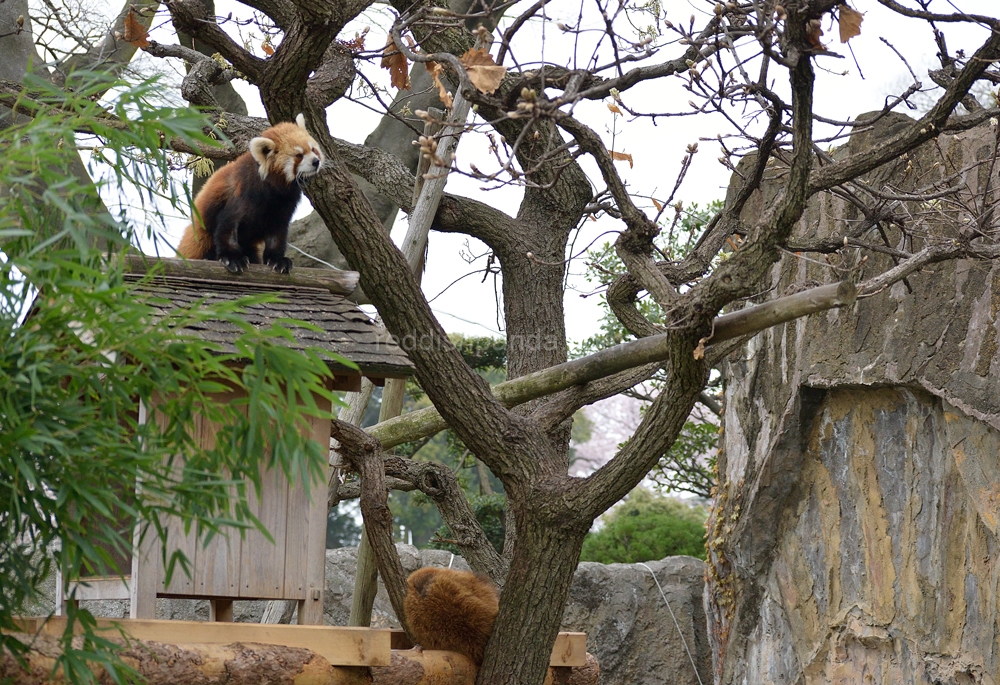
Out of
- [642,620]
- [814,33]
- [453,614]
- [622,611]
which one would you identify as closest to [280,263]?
[453,614]

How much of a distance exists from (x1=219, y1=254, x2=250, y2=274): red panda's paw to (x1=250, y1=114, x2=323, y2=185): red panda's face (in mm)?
338

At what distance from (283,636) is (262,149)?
6.00 feet

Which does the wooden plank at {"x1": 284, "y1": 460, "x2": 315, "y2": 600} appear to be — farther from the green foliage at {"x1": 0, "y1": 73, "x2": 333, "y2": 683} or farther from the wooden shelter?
the green foliage at {"x1": 0, "y1": 73, "x2": 333, "y2": 683}

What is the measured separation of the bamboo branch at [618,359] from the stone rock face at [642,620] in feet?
11.8

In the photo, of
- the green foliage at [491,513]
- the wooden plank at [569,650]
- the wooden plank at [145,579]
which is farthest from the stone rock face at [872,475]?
the wooden plank at [145,579]

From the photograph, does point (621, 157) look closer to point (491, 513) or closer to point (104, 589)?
point (104, 589)

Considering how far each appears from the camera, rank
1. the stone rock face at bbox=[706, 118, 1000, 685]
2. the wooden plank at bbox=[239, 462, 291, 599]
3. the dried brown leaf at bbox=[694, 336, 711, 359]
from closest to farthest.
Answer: the dried brown leaf at bbox=[694, 336, 711, 359] → the wooden plank at bbox=[239, 462, 291, 599] → the stone rock face at bbox=[706, 118, 1000, 685]

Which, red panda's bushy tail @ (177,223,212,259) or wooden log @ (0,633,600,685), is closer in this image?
wooden log @ (0,633,600,685)

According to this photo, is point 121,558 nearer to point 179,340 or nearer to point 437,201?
point 179,340

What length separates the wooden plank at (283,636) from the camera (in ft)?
8.57

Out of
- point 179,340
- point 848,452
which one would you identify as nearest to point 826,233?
point 848,452

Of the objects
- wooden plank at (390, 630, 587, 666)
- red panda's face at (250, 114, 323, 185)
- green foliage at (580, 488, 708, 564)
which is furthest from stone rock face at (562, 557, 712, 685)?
red panda's face at (250, 114, 323, 185)

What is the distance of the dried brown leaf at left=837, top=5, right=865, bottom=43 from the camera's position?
274 centimetres

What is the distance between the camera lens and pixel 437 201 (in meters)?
4.59
